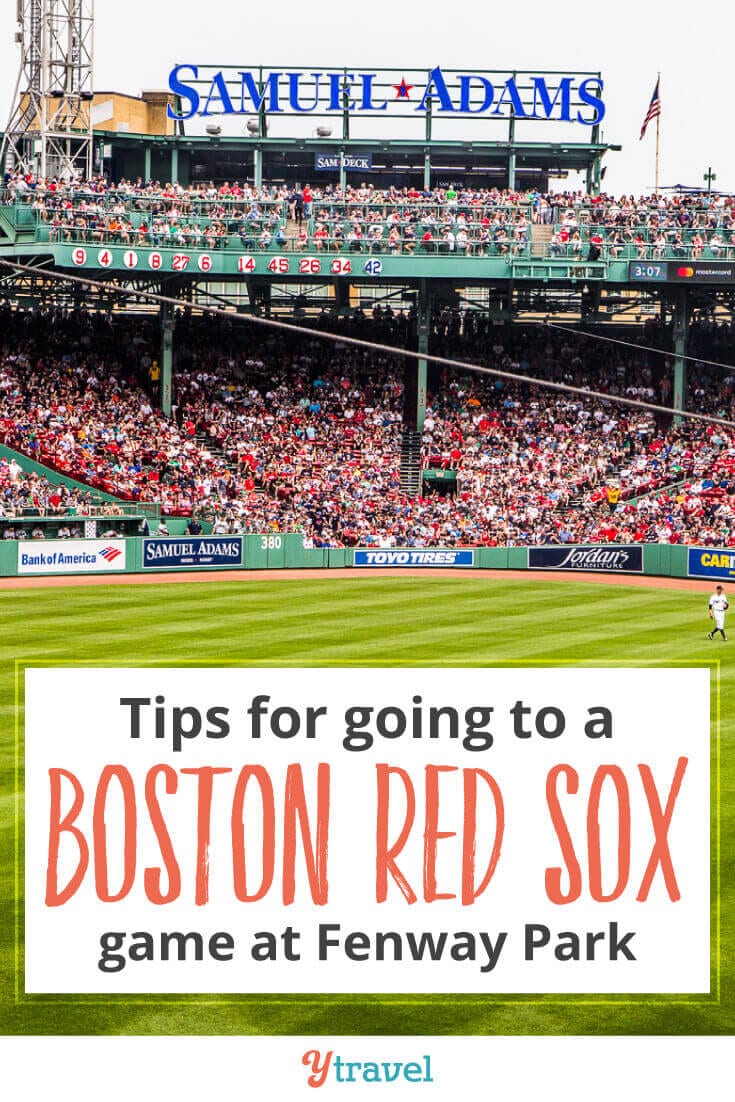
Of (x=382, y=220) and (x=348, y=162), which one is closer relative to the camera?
(x=382, y=220)

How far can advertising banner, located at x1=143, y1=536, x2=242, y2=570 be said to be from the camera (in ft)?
141

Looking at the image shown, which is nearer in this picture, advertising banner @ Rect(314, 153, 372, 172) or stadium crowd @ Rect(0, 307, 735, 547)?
stadium crowd @ Rect(0, 307, 735, 547)

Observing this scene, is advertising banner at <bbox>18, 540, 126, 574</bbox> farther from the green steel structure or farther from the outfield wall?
the green steel structure

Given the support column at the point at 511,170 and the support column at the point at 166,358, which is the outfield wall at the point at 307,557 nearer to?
the support column at the point at 166,358

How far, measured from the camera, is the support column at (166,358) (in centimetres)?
5028

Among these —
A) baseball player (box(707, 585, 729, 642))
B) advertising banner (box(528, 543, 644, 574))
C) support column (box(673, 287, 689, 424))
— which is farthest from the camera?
support column (box(673, 287, 689, 424))

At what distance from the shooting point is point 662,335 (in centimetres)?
5494

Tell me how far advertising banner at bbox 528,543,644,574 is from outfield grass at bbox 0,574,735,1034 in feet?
8.18

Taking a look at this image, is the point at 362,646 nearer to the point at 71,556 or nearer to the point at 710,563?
the point at 71,556

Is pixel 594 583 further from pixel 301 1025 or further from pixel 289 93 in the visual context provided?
pixel 301 1025

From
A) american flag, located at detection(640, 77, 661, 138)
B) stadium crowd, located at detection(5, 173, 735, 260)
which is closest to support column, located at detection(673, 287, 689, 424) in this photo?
stadium crowd, located at detection(5, 173, 735, 260)

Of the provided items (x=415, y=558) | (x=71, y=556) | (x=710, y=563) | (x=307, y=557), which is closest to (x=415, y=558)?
(x=415, y=558)

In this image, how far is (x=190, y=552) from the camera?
143 ft

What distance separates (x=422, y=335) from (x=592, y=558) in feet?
40.1
